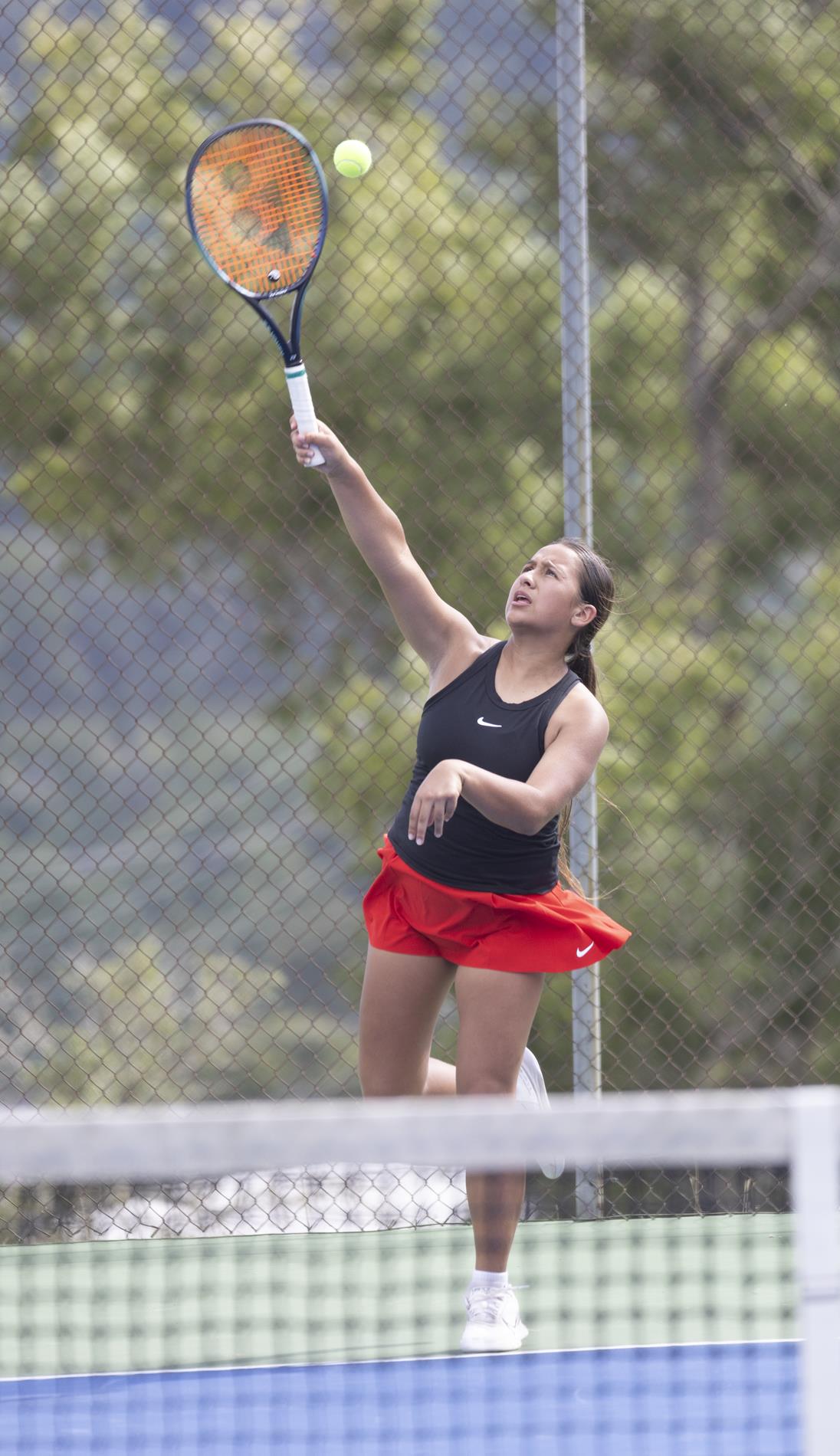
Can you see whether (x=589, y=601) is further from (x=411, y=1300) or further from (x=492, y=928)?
(x=411, y=1300)

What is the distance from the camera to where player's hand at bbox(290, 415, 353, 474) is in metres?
2.61


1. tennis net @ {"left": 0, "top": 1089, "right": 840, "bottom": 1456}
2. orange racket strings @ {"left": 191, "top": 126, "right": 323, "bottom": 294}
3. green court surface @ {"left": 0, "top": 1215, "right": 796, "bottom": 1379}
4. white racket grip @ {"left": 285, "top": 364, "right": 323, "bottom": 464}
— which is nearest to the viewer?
tennis net @ {"left": 0, "top": 1089, "right": 840, "bottom": 1456}

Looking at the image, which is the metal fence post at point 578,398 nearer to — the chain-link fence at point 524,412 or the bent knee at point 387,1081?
the bent knee at point 387,1081

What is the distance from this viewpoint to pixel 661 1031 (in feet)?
19.0

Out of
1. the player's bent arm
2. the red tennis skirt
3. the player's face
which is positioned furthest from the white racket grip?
the red tennis skirt

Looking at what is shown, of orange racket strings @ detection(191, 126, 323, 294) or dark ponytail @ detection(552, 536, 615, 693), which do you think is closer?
dark ponytail @ detection(552, 536, 615, 693)

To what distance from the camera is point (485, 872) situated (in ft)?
8.69

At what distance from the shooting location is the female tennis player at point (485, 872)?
2.62 metres

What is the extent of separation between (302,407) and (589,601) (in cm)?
55

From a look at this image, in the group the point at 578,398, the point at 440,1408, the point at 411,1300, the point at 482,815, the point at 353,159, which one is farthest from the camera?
the point at 578,398

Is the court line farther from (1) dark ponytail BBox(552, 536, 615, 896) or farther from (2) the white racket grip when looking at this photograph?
(2) the white racket grip

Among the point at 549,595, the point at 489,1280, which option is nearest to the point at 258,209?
the point at 549,595

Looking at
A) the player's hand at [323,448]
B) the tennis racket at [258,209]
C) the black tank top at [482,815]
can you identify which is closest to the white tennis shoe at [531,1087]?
the black tank top at [482,815]

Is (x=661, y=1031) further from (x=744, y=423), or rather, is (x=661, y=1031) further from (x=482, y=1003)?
(x=482, y=1003)
